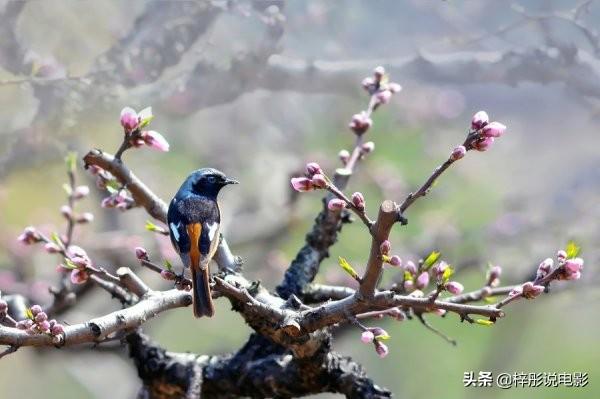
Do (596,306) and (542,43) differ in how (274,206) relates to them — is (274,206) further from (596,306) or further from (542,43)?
(542,43)

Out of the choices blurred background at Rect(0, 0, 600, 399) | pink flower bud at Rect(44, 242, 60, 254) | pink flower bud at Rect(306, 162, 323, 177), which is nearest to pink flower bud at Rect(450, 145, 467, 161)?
pink flower bud at Rect(306, 162, 323, 177)

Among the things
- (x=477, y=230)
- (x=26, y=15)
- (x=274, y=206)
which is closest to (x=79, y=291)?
(x=26, y=15)

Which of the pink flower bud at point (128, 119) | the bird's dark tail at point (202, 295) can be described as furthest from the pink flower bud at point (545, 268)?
the pink flower bud at point (128, 119)

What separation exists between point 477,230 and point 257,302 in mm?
4737

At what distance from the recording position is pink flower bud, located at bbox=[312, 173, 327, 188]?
8.37 feet

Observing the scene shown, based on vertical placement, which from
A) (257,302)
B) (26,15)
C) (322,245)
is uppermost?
(26,15)

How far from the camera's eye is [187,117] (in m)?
6.11

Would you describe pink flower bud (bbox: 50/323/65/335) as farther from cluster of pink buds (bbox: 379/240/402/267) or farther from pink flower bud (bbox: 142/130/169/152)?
cluster of pink buds (bbox: 379/240/402/267)

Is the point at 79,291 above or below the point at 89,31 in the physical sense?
below

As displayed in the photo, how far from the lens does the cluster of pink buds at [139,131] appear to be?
9.52ft

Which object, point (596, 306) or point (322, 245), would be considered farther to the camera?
point (596, 306)

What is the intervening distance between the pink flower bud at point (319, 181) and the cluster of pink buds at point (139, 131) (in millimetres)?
617

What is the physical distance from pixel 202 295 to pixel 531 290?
3.12 ft

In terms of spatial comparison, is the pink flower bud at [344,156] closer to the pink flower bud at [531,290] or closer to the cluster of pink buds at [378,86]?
the cluster of pink buds at [378,86]
